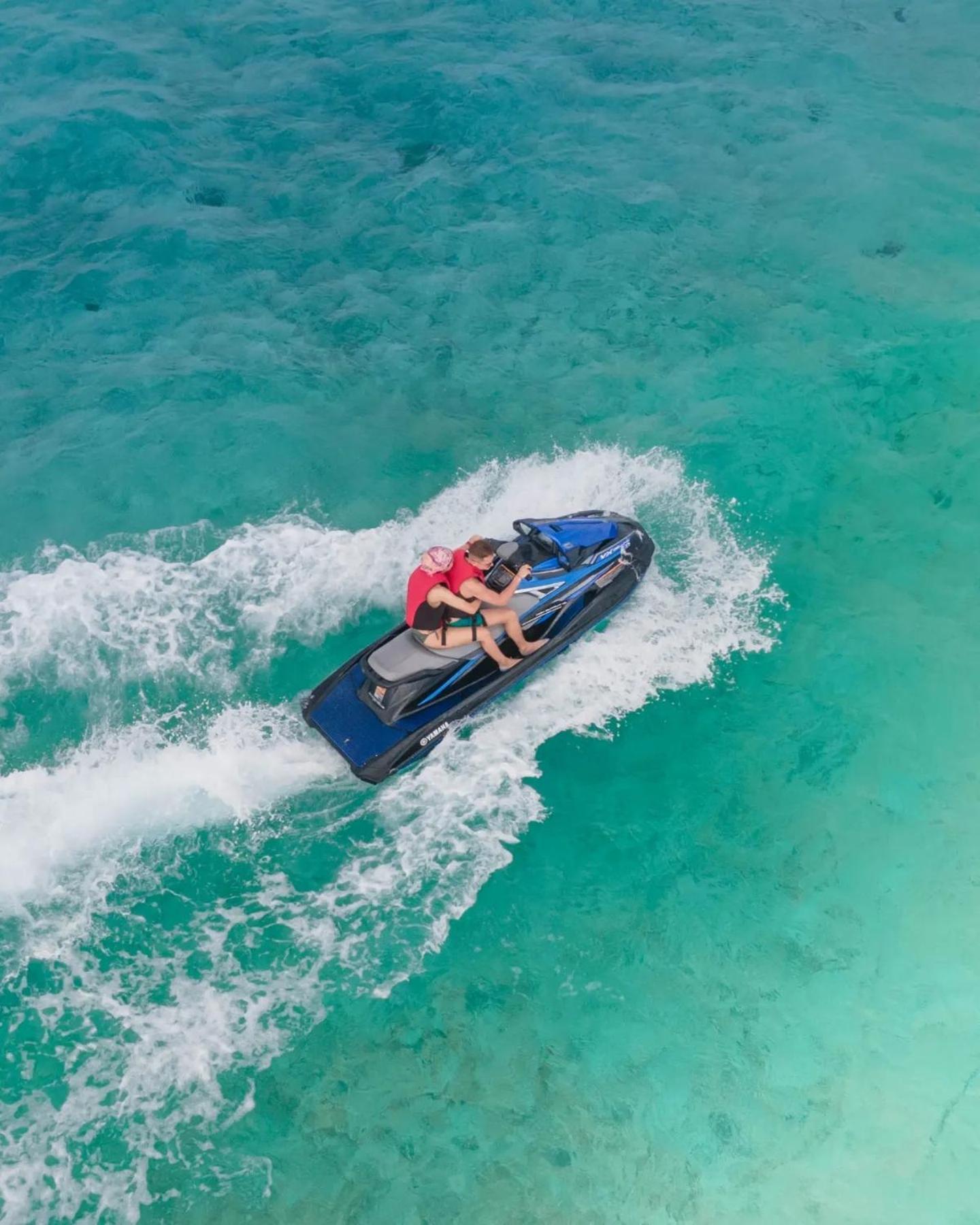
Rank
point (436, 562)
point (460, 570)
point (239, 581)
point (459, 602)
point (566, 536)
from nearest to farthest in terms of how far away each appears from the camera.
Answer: point (436, 562)
point (459, 602)
point (460, 570)
point (566, 536)
point (239, 581)

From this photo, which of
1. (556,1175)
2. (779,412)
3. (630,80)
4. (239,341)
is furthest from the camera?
(630,80)

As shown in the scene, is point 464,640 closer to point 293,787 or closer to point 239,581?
point 293,787

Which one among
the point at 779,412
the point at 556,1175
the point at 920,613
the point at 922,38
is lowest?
the point at 556,1175

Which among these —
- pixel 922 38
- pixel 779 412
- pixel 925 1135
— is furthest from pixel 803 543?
pixel 922 38

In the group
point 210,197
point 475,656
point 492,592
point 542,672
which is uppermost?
point 210,197

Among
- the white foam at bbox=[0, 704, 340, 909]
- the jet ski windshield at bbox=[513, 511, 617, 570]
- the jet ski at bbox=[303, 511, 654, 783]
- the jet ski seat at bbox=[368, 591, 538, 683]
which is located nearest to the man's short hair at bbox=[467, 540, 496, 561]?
the jet ski at bbox=[303, 511, 654, 783]

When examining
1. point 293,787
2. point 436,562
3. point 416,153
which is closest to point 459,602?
point 436,562

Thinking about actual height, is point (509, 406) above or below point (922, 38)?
below

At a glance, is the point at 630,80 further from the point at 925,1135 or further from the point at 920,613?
the point at 925,1135
